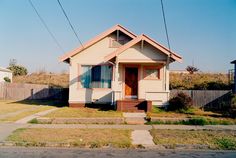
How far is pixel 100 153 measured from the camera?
8.02 metres

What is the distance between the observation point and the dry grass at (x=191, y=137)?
9.15 m

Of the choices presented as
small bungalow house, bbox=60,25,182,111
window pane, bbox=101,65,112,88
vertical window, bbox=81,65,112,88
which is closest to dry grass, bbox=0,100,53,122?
small bungalow house, bbox=60,25,182,111

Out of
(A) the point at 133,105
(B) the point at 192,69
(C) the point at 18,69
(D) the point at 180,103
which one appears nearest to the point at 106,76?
(A) the point at 133,105

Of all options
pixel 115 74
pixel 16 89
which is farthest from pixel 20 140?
pixel 16 89

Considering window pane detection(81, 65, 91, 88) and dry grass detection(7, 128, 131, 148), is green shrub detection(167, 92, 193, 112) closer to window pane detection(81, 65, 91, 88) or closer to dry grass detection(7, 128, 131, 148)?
window pane detection(81, 65, 91, 88)

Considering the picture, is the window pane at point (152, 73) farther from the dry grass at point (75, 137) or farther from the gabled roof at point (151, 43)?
the dry grass at point (75, 137)

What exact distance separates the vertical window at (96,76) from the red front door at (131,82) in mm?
1257

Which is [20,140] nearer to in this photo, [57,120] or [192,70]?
[57,120]

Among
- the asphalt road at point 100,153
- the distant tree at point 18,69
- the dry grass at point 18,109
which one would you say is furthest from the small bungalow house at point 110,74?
the distant tree at point 18,69

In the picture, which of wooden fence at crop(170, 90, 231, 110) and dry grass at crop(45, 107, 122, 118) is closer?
dry grass at crop(45, 107, 122, 118)

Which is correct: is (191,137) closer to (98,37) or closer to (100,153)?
(100,153)

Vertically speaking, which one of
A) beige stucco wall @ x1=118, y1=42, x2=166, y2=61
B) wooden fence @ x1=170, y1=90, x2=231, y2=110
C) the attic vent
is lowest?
wooden fence @ x1=170, y1=90, x2=231, y2=110

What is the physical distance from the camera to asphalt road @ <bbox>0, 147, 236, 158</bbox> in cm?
767

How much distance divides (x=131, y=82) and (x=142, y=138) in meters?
10.5
